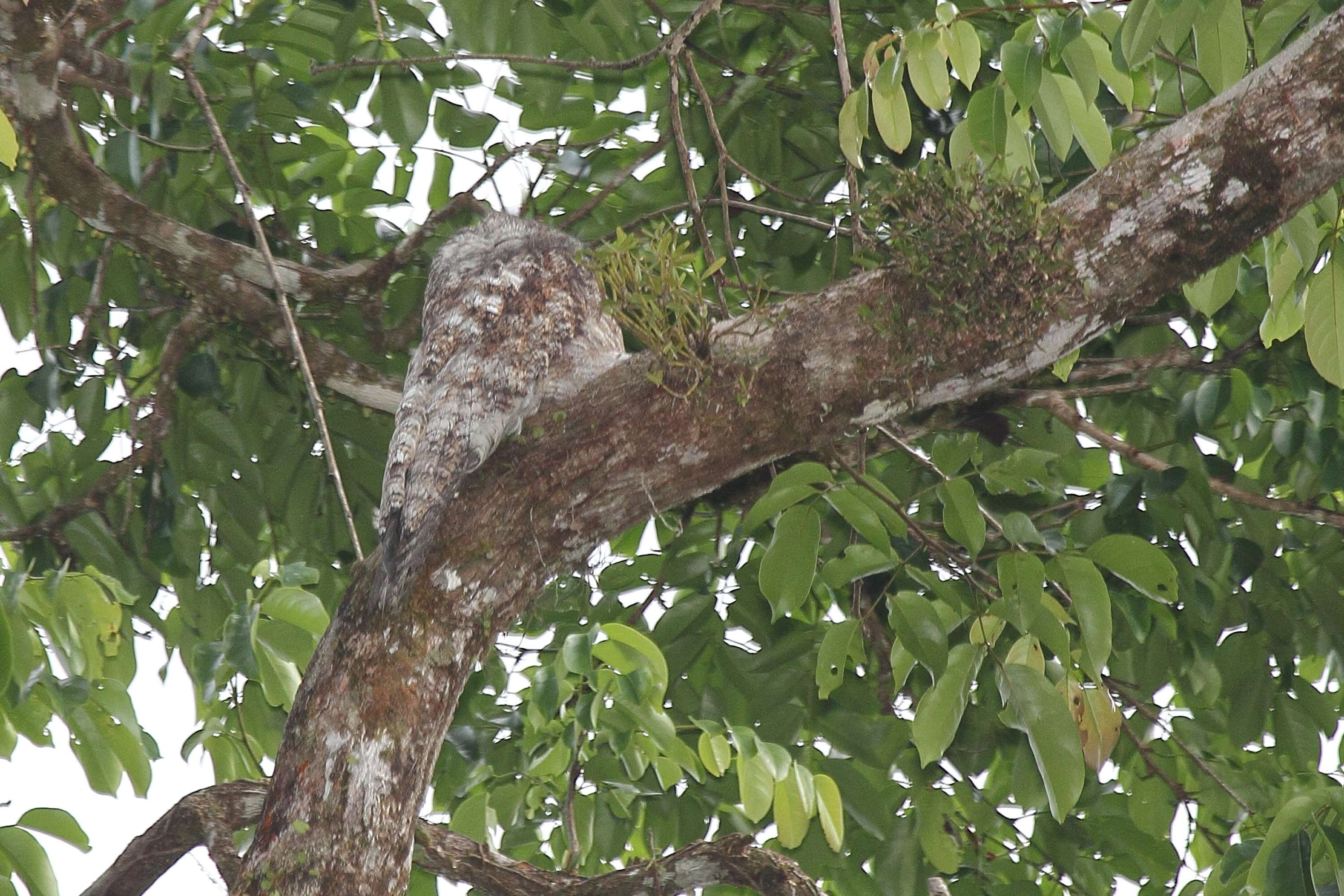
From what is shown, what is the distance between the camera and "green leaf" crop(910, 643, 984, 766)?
1674 mm

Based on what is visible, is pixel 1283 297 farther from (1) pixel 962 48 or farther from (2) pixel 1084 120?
(1) pixel 962 48

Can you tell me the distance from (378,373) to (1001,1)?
1.39 meters

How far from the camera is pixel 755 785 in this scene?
5.08ft

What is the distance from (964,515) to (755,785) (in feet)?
1.69

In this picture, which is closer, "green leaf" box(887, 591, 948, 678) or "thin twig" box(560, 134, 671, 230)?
"green leaf" box(887, 591, 948, 678)

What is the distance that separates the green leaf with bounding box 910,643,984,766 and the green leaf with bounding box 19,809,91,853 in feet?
3.89

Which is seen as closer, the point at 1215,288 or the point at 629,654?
the point at 629,654

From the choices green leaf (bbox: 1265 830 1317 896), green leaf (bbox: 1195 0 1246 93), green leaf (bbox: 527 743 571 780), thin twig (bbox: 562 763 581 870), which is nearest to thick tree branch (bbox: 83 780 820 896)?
thin twig (bbox: 562 763 581 870)

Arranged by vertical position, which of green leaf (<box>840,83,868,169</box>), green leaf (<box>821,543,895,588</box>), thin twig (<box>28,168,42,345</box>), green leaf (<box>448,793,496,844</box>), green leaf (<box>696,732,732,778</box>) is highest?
thin twig (<box>28,168,42,345</box>)

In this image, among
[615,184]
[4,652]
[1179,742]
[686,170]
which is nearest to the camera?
[4,652]

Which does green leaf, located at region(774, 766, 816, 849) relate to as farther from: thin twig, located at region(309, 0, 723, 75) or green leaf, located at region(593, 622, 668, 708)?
thin twig, located at region(309, 0, 723, 75)

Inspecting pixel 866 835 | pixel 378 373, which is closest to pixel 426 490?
pixel 378 373

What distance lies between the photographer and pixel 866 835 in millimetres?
2219

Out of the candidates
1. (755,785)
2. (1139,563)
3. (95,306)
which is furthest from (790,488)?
(95,306)
